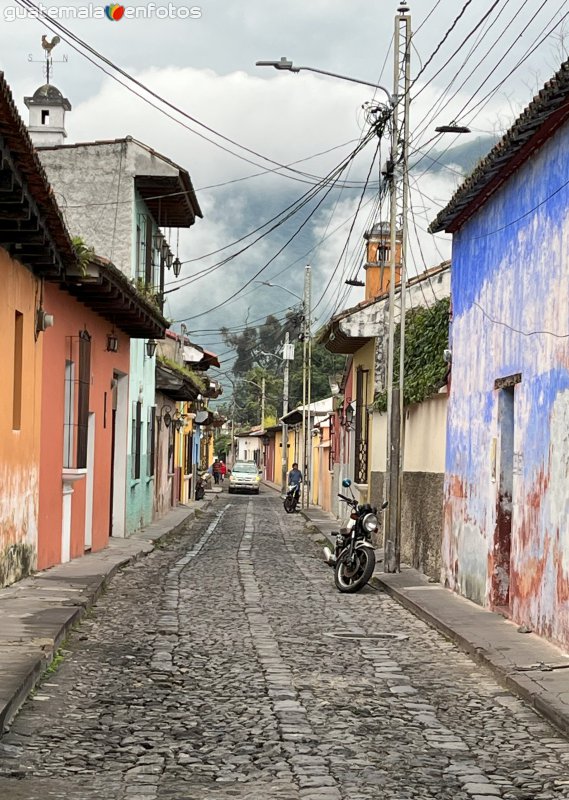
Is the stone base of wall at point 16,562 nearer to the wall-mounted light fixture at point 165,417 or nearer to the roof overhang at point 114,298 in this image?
the roof overhang at point 114,298

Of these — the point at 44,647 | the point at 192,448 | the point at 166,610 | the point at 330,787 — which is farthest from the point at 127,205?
the point at 192,448

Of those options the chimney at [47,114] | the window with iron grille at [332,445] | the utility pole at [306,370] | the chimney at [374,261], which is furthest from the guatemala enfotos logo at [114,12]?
the utility pole at [306,370]

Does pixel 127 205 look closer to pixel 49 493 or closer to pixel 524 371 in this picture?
pixel 49 493

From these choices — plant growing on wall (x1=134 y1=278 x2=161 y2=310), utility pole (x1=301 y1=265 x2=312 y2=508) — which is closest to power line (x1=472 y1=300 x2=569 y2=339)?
plant growing on wall (x1=134 y1=278 x2=161 y2=310)

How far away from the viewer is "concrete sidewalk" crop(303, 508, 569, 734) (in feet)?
26.1

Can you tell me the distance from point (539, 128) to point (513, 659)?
182 inches

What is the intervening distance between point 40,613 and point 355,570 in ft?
17.1

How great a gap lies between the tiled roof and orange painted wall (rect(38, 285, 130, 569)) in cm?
522

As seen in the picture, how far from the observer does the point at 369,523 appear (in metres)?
15.5

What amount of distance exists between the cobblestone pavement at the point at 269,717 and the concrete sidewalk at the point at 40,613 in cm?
17

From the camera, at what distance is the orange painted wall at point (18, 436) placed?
12.6 m

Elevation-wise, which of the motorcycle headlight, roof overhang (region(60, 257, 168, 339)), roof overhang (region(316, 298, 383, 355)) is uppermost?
roof overhang (region(316, 298, 383, 355))

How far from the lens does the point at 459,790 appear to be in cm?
576

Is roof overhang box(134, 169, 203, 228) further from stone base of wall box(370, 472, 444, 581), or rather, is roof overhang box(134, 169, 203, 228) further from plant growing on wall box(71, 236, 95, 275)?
plant growing on wall box(71, 236, 95, 275)
